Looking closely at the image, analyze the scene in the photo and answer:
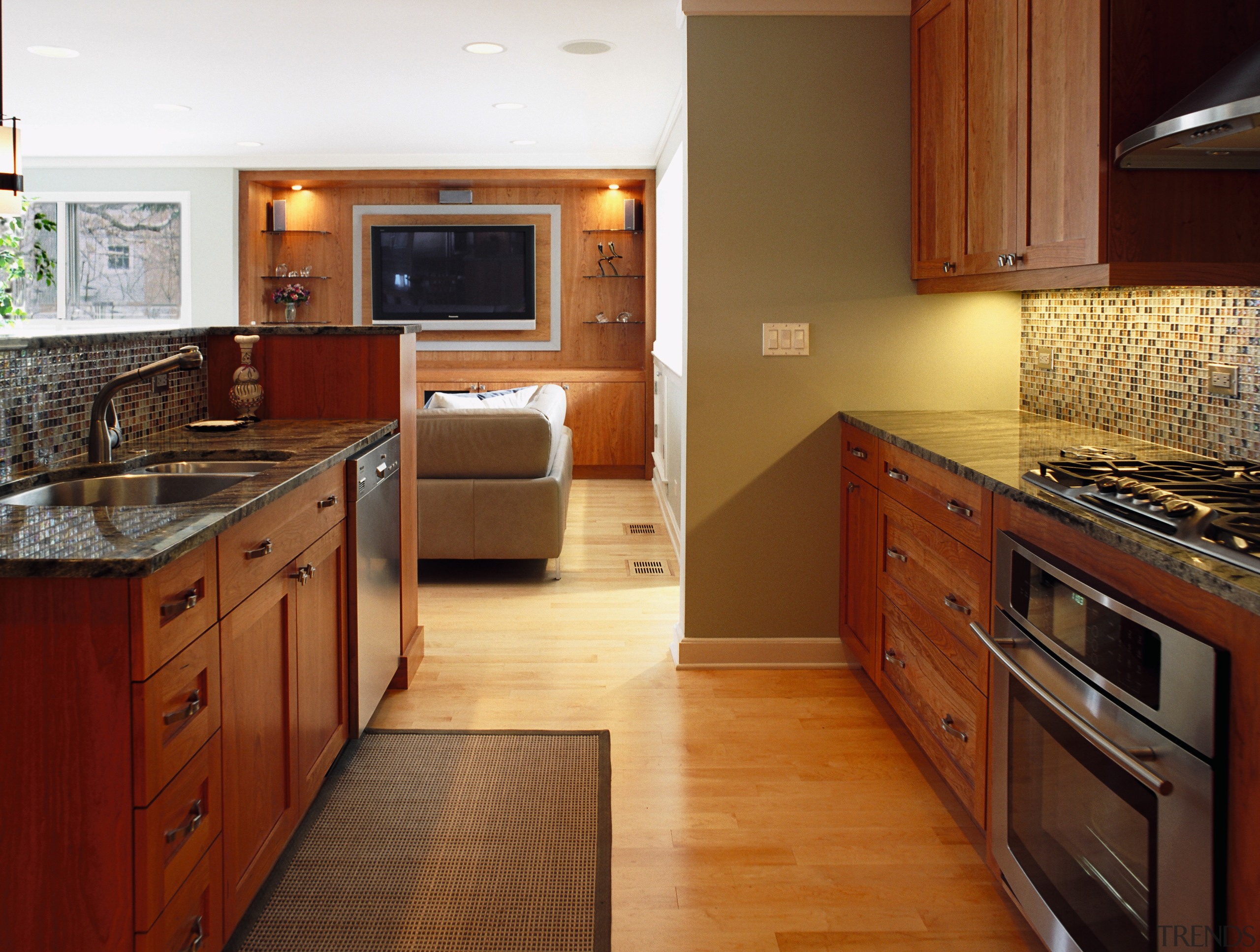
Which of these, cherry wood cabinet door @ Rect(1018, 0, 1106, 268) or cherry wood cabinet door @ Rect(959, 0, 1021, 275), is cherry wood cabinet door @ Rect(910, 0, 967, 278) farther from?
cherry wood cabinet door @ Rect(1018, 0, 1106, 268)

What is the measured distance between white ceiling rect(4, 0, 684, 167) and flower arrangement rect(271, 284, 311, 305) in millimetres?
955

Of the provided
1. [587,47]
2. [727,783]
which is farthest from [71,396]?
[587,47]

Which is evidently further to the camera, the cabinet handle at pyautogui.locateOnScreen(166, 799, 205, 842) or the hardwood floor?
the hardwood floor

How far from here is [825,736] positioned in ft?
9.98

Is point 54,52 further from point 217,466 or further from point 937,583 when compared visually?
point 937,583

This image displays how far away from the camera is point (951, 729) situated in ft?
7.92

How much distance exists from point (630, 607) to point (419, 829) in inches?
82.0

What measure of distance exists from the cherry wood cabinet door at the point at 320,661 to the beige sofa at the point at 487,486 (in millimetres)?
2032

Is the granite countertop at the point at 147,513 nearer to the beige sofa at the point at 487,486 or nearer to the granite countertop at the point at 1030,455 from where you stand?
the granite countertop at the point at 1030,455

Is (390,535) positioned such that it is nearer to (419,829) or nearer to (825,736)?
(419,829)

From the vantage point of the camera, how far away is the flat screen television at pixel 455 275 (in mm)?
8336

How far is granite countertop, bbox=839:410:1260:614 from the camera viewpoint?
134cm

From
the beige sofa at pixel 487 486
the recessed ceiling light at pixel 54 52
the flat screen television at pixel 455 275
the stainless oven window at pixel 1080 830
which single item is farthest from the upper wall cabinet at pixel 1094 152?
the flat screen television at pixel 455 275

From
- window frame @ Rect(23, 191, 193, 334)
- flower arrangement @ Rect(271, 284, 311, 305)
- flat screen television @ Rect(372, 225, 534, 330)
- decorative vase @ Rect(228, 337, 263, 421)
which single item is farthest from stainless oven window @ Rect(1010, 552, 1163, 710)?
window frame @ Rect(23, 191, 193, 334)
